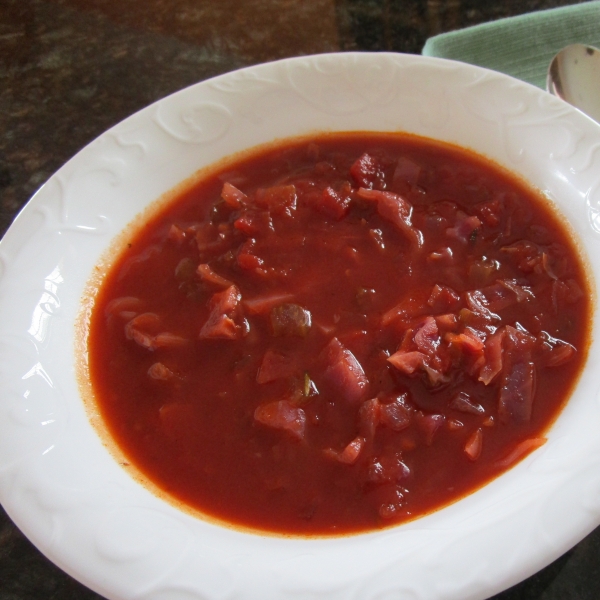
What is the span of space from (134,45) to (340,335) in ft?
9.17

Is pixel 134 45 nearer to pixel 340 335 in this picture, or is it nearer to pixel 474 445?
pixel 340 335

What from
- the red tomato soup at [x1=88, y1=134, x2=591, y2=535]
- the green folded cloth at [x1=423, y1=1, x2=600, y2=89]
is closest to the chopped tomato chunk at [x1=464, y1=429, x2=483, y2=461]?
the red tomato soup at [x1=88, y1=134, x2=591, y2=535]

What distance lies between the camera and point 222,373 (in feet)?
9.29

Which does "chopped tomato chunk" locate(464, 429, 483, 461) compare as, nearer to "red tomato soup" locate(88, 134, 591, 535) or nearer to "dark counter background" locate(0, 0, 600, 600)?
"red tomato soup" locate(88, 134, 591, 535)

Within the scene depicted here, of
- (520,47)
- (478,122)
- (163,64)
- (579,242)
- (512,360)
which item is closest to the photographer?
(512,360)

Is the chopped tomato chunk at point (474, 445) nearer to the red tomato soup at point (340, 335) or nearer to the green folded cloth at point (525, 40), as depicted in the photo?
the red tomato soup at point (340, 335)

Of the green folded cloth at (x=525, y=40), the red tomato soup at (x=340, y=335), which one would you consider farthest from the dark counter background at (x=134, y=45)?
the red tomato soup at (x=340, y=335)

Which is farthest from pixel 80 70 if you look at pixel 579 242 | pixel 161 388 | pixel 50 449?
pixel 579 242

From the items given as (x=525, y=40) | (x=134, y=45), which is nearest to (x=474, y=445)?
(x=525, y=40)

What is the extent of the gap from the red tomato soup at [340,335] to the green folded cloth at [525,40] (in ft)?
2.64

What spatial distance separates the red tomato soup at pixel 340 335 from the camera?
2.51 m

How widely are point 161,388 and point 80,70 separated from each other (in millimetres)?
2596

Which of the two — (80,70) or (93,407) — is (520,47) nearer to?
(80,70)

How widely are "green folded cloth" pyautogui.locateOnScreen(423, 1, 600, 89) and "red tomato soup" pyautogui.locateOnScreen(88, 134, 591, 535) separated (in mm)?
805
